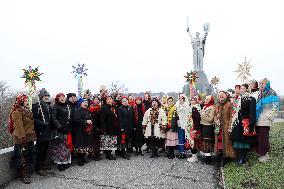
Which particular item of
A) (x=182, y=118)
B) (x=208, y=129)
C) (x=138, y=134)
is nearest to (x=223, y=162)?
(x=208, y=129)

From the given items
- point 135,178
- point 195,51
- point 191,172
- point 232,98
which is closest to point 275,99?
point 232,98

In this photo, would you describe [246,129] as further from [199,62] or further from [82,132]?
[199,62]

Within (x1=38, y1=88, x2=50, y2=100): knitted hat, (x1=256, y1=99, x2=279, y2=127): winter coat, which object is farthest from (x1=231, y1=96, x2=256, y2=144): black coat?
(x1=38, y1=88, x2=50, y2=100): knitted hat

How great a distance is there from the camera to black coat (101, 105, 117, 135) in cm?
751

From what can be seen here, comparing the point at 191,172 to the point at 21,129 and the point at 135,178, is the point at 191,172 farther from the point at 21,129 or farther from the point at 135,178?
the point at 21,129

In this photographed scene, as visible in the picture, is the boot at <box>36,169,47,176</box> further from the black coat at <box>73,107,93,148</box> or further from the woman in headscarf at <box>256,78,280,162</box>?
the woman in headscarf at <box>256,78,280,162</box>

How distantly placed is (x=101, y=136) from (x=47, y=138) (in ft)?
5.32

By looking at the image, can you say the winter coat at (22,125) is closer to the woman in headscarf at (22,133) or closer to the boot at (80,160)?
the woman in headscarf at (22,133)

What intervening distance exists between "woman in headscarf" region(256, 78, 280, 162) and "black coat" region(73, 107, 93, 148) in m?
3.93

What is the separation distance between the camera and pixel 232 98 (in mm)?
7102

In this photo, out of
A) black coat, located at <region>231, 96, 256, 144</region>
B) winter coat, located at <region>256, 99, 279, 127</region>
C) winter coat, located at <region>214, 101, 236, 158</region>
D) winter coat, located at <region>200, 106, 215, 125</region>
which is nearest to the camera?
winter coat, located at <region>256, 99, 279, 127</region>

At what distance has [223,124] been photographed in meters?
6.78

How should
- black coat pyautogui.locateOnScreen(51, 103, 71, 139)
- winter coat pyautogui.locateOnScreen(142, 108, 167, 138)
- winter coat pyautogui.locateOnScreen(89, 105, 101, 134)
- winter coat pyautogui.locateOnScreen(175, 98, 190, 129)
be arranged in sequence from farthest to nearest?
winter coat pyautogui.locateOnScreen(142, 108, 167, 138) → winter coat pyautogui.locateOnScreen(175, 98, 190, 129) → winter coat pyautogui.locateOnScreen(89, 105, 101, 134) → black coat pyautogui.locateOnScreen(51, 103, 71, 139)

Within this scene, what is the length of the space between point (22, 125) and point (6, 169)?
942 mm
